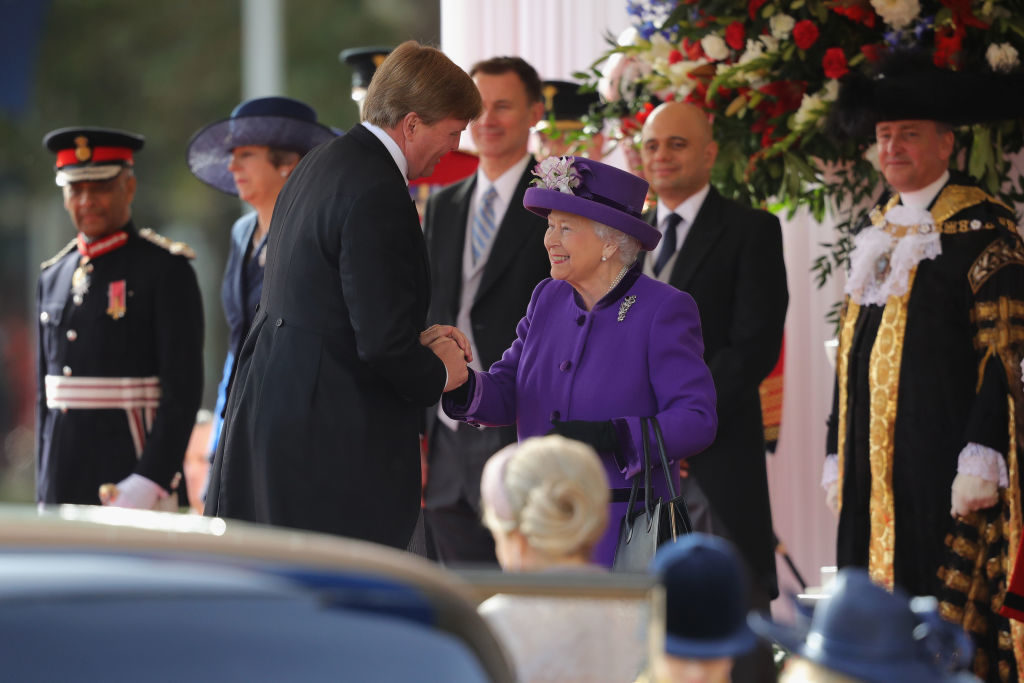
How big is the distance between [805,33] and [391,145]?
75.6 inches

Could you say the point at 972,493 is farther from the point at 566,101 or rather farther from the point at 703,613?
the point at 703,613

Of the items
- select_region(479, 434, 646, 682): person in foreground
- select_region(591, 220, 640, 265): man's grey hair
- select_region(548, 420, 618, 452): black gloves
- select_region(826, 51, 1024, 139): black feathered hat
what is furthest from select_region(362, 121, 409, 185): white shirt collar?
select_region(826, 51, 1024, 139): black feathered hat

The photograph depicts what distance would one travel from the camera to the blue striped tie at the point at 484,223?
455 centimetres

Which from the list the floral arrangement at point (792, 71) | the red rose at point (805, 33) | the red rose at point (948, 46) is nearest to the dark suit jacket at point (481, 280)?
the floral arrangement at point (792, 71)

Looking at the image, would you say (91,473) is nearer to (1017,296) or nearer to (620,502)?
(620,502)

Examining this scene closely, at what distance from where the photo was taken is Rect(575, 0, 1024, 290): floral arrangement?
14.5ft

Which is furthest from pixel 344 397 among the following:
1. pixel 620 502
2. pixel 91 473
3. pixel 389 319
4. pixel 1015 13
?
pixel 1015 13

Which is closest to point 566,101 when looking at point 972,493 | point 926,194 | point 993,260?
point 926,194

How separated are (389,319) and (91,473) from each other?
2102 millimetres

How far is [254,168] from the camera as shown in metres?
4.70

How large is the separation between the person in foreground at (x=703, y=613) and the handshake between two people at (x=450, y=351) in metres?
1.82

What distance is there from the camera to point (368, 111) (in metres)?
3.21

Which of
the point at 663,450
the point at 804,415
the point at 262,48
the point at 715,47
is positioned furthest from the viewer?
the point at 262,48

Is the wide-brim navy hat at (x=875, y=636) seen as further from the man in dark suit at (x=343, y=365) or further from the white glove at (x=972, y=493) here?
the white glove at (x=972, y=493)
